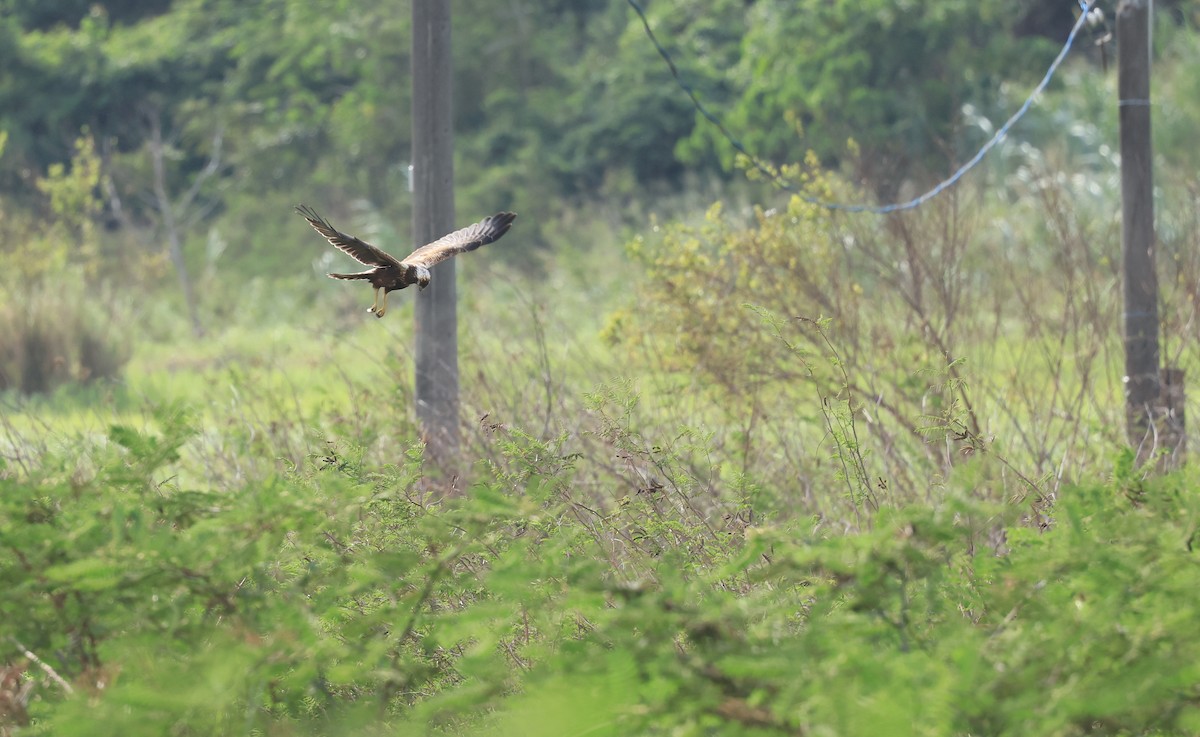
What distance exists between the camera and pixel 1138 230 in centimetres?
757

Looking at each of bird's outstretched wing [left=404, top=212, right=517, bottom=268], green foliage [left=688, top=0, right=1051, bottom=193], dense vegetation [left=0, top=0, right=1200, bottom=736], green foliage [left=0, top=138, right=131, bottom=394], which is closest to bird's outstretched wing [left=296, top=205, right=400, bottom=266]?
bird's outstretched wing [left=404, top=212, right=517, bottom=268]

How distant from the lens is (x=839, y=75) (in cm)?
2253

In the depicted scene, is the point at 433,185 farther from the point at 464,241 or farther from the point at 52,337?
the point at 52,337

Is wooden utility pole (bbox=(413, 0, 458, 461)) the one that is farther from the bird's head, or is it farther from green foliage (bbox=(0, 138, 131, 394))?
green foliage (bbox=(0, 138, 131, 394))

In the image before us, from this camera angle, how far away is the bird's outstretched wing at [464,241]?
5000mm

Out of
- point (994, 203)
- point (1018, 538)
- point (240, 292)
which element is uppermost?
point (1018, 538)

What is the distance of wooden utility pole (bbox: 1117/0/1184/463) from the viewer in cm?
739

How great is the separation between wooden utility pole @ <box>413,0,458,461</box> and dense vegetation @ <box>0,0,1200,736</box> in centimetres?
25

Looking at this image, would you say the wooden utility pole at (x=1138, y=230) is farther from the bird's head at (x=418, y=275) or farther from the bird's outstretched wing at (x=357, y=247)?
the bird's outstretched wing at (x=357, y=247)

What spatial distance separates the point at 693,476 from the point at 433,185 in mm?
2669

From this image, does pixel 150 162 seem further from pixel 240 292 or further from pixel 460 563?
pixel 460 563

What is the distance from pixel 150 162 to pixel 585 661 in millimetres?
25850

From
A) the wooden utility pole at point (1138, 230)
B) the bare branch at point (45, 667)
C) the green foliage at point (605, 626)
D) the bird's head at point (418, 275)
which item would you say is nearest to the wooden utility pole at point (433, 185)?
the bird's head at point (418, 275)

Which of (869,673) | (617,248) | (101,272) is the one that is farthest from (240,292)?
(869,673)
